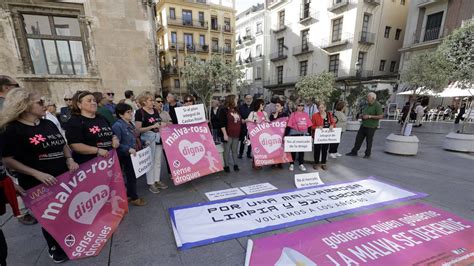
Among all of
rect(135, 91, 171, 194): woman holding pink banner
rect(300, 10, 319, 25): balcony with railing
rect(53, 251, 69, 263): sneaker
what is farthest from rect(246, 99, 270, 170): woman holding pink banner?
rect(300, 10, 319, 25): balcony with railing

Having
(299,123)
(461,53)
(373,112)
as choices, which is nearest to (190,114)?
(299,123)

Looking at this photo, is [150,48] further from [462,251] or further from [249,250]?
[462,251]

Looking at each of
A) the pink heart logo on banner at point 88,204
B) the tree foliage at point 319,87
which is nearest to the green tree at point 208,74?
the tree foliage at point 319,87

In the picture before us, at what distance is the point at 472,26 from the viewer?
575cm

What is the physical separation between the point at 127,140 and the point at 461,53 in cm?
890

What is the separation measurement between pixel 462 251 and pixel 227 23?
37.2m

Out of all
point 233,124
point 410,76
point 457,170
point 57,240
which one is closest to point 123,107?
point 57,240

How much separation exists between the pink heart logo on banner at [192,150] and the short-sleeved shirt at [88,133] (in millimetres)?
1362

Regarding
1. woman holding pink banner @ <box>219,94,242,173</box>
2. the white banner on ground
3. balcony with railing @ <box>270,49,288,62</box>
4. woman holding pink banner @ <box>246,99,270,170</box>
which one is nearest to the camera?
the white banner on ground

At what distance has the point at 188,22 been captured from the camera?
30828 millimetres

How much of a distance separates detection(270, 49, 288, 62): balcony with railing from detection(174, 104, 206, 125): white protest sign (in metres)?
26.5

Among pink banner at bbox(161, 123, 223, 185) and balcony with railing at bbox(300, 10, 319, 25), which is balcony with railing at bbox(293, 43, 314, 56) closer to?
balcony with railing at bbox(300, 10, 319, 25)

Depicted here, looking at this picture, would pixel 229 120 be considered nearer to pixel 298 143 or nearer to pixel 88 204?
pixel 298 143

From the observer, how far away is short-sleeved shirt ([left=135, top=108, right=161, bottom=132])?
3561mm
